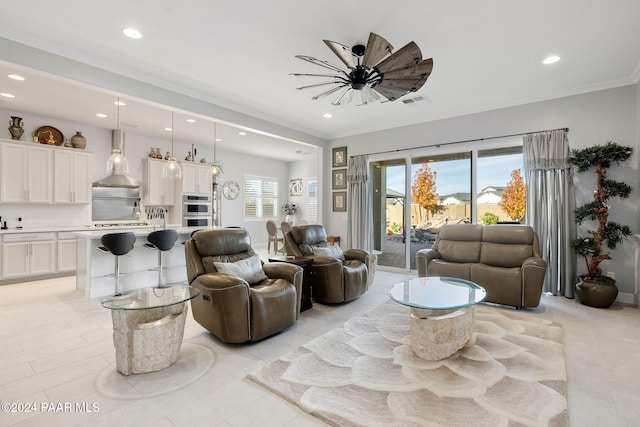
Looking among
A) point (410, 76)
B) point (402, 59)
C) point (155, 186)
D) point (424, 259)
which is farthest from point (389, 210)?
point (155, 186)

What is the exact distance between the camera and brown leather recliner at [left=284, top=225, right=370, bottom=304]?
3.81 metres

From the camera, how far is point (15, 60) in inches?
114

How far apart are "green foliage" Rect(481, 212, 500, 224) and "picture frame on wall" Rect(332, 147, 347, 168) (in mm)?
2847

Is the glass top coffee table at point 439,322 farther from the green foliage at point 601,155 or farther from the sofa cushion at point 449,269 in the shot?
the green foliage at point 601,155

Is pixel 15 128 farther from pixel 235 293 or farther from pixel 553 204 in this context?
pixel 553 204

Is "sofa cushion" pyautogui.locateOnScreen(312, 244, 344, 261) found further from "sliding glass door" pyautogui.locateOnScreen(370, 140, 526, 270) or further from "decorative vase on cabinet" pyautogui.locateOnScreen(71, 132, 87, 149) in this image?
"decorative vase on cabinet" pyautogui.locateOnScreen(71, 132, 87, 149)

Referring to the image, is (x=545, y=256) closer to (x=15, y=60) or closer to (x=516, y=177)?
(x=516, y=177)

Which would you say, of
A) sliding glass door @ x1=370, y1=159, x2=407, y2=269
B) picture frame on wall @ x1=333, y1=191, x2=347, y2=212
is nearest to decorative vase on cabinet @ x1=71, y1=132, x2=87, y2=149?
picture frame on wall @ x1=333, y1=191, x2=347, y2=212

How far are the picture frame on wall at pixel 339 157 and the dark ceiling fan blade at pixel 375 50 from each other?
151 inches

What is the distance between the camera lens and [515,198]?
4.83m

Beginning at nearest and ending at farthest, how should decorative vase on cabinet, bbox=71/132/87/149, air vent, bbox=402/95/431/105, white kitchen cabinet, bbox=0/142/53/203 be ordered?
air vent, bbox=402/95/431/105, white kitchen cabinet, bbox=0/142/53/203, decorative vase on cabinet, bbox=71/132/87/149

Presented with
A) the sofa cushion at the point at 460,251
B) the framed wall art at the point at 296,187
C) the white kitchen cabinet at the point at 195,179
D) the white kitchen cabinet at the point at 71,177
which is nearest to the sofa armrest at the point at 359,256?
the sofa cushion at the point at 460,251

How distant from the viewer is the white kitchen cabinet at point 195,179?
7234mm

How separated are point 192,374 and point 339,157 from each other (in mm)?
5185
